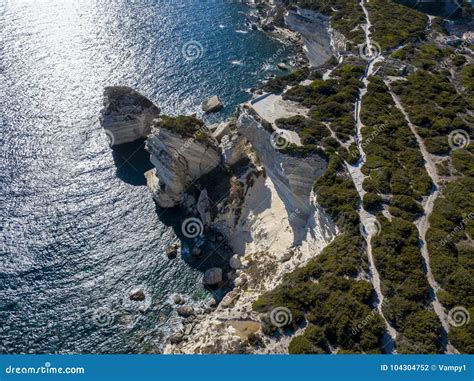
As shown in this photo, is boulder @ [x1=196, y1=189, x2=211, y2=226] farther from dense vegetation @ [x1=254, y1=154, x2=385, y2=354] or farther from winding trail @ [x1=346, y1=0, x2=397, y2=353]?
winding trail @ [x1=346, y1=0, x2=397, y2=353]

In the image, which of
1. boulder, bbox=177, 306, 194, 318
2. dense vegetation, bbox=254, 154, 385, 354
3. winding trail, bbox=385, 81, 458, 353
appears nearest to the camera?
dense vegetation, bbox=254, 154, 385, 354

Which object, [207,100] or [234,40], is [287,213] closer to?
[207,100]

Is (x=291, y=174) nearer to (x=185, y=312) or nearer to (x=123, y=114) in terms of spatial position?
(x=185, y=312)

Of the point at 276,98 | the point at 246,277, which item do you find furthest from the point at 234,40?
the point at 246,277

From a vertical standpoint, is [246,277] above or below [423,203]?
below

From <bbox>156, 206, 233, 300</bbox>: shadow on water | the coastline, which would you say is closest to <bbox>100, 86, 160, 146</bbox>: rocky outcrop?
<bbox>156, 206, 233, 300</bbox>: shadow on water

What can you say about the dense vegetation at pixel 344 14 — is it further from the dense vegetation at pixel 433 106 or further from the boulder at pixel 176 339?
the boulder at pixel 176 339
